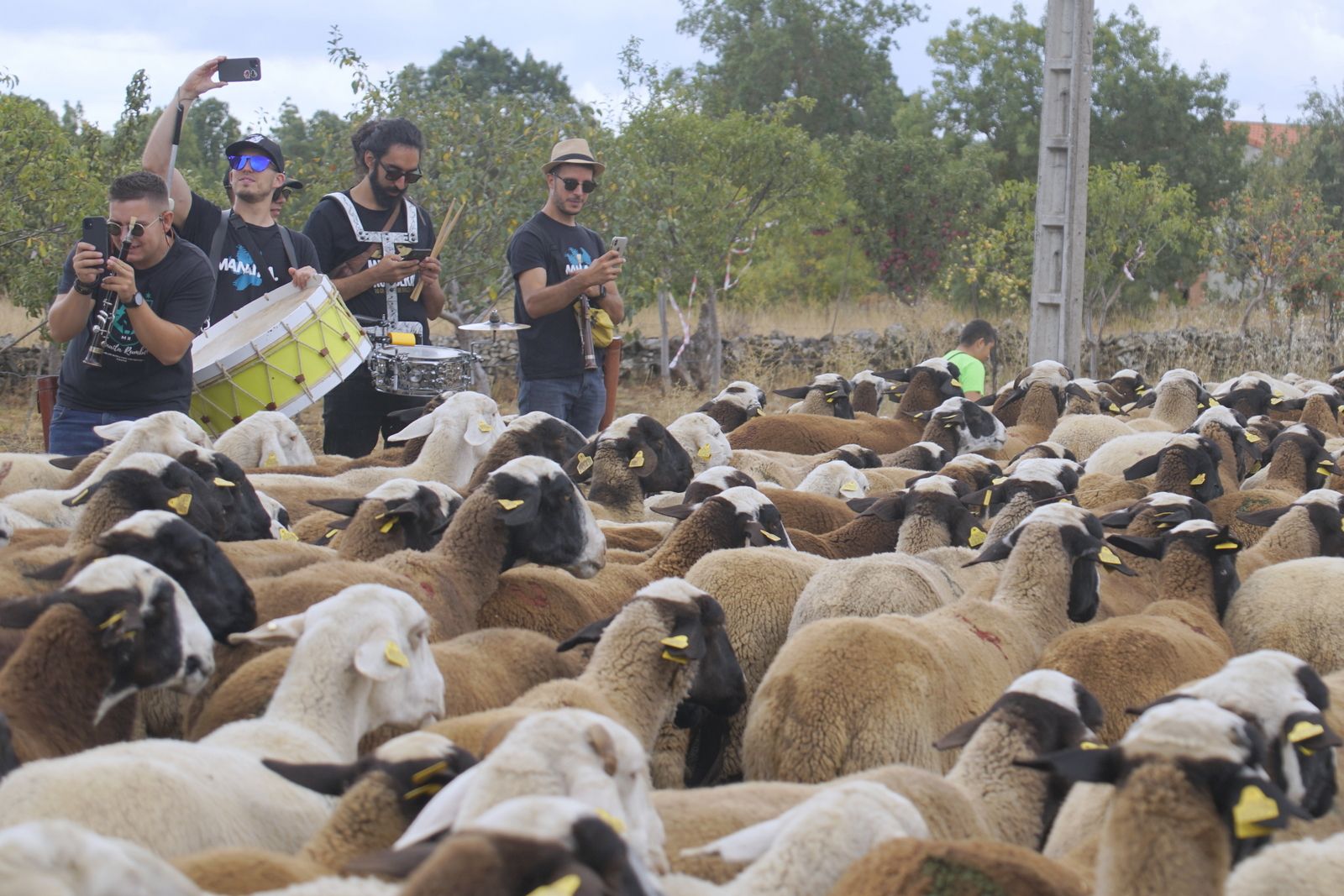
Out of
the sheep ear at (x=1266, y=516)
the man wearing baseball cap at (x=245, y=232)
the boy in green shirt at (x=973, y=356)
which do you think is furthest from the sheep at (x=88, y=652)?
the boy in green shirt at (x=973, y=356)

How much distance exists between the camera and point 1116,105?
34.1 m

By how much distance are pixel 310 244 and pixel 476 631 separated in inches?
149

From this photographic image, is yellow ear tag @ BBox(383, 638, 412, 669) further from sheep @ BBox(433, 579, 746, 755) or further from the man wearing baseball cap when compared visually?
the man wearing baseball cap

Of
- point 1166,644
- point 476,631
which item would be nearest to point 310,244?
point 476,631

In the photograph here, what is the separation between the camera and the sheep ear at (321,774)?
3057 mm

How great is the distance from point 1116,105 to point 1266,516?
29746 mm

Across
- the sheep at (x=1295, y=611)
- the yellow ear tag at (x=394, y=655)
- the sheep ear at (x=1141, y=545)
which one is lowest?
the sheep at (x=1295, y=611)

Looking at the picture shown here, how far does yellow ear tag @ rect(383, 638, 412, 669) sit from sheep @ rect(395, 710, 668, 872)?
2.63 ft

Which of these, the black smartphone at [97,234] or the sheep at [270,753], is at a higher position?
the black smartphone at [97,234]

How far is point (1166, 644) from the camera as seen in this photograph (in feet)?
14.9

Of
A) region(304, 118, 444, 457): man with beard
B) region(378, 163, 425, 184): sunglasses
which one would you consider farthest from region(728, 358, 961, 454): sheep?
region(378, 163, 425, 184): sunglasses

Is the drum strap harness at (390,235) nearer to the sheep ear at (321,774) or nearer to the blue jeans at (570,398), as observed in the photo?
the blue jeans at (570,398)

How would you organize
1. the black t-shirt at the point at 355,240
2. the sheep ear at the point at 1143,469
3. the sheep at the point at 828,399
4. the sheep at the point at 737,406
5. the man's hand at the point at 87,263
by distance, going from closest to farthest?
the man's hand at the point at 87,263 → the sheep ear at the point at 1143,469 → the black t-shirt at the point at 355,240 → the sheep at the point at 737,406 → the sheep at the point at 828,399

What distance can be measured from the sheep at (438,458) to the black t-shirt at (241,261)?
45.7 inches
